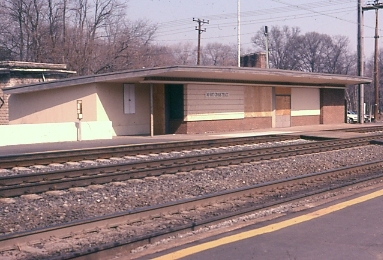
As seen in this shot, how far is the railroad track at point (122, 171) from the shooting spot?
1081 cm

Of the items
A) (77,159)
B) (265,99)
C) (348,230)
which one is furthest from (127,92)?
(348,230)

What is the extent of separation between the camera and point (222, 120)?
29875 mm

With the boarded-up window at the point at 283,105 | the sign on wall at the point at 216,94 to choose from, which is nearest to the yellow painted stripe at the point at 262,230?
the sign on wall at the point at 216,94

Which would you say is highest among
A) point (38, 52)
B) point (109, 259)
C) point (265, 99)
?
point (38, 52)

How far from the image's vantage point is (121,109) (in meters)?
27.5

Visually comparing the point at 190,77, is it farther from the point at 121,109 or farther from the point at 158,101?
the point at 121,109

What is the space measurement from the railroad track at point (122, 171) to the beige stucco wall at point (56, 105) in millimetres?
11217

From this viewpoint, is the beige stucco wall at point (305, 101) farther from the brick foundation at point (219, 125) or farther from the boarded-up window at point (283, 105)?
the brick foundation at point (219, 125)

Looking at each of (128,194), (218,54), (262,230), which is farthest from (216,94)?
(218,54)

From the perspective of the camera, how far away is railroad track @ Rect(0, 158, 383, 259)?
6.77 m

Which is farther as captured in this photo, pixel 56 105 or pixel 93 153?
pixel 56 105

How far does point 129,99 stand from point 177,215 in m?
19.5

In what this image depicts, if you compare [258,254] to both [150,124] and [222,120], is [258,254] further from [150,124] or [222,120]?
[222,120]

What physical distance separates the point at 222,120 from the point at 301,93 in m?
8.44
